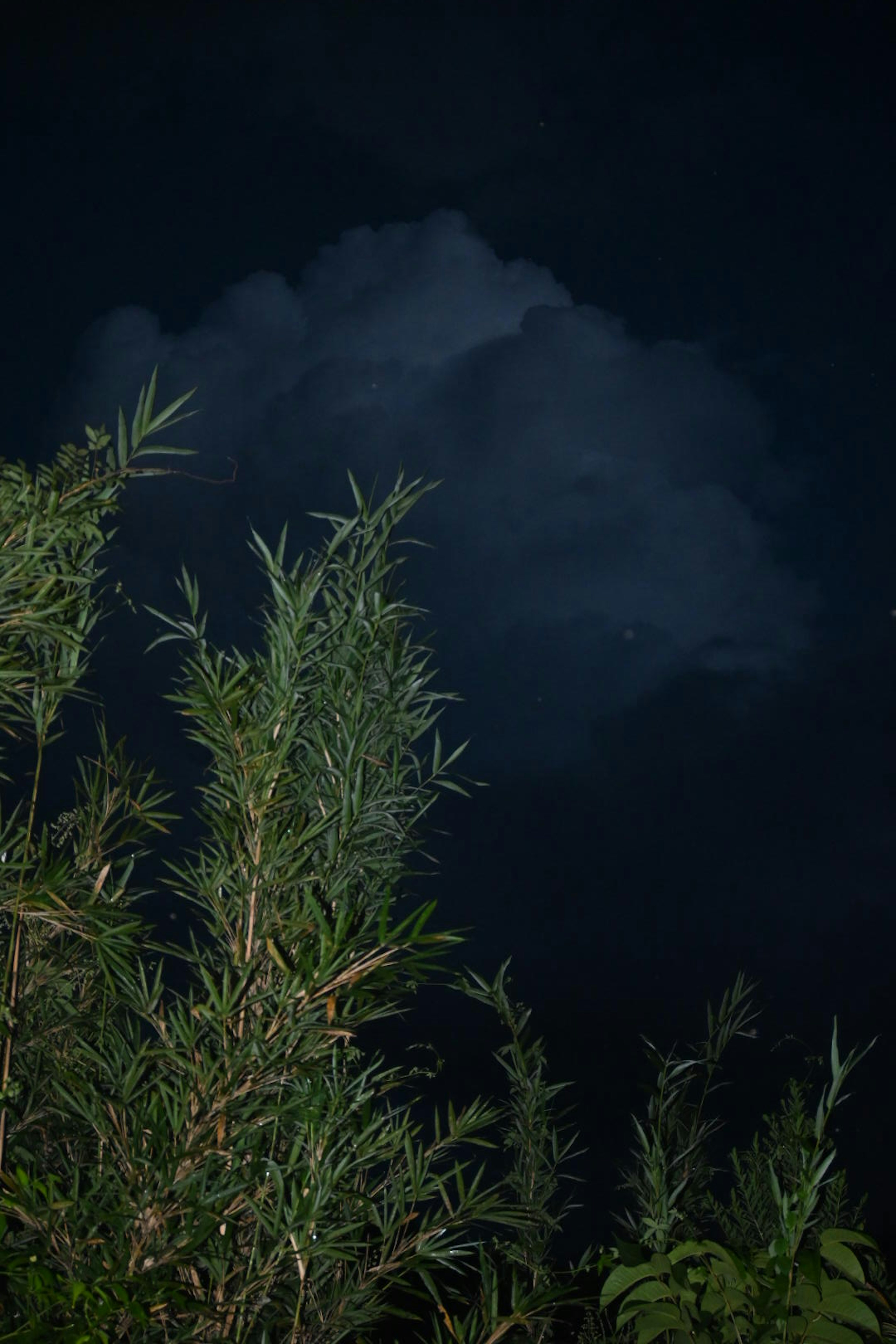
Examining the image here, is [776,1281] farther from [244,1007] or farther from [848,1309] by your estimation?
[244,1007]

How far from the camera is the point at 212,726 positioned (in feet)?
5.97

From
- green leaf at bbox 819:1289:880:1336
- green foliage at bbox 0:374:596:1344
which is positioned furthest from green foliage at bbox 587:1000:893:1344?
green foliage at bbox 0:374:596:1344

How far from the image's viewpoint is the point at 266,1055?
5.15ft

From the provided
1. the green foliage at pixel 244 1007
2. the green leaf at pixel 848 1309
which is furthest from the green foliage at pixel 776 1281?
the green foliage at pixel 244 1007

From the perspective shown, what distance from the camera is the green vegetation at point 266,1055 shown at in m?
1.54

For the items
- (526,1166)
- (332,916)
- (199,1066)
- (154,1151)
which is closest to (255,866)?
(332,916)

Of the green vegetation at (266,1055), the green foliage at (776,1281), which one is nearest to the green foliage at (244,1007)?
the green vegetation at (266,1055)

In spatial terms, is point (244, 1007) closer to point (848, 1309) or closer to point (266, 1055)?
point (266, 1055)

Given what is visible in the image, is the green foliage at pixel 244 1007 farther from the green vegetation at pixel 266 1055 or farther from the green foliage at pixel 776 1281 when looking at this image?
the green foliage at pixel 776 1281

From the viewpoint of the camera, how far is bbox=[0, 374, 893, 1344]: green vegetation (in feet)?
5.05

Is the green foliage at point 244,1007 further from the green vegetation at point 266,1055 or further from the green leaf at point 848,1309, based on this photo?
the green leaf at point 848,1309

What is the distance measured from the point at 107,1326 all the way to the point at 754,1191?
490 cm

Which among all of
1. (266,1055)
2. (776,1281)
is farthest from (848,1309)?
(266,1055)

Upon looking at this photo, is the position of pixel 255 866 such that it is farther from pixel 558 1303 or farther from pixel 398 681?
pixel 558 1303
